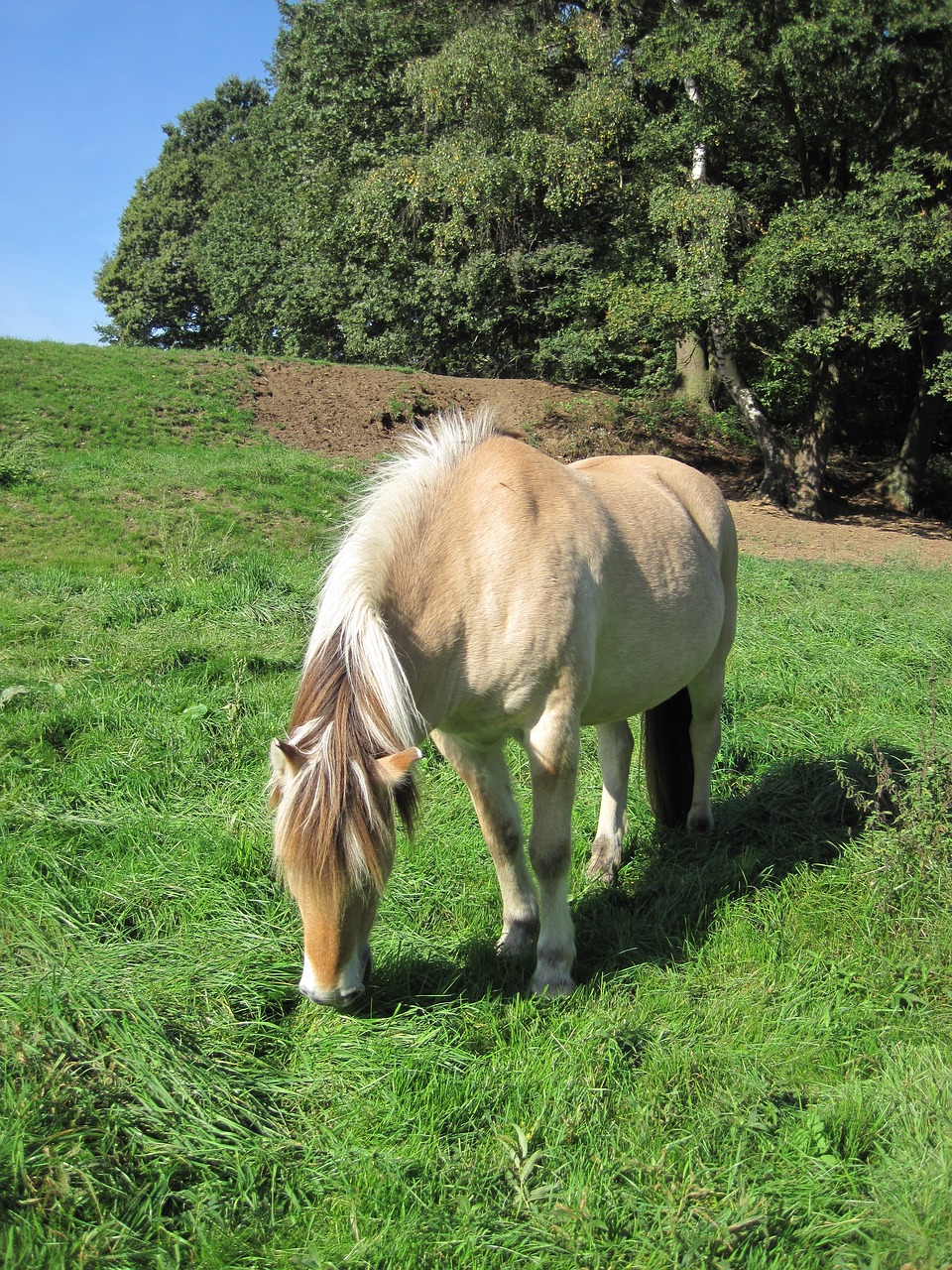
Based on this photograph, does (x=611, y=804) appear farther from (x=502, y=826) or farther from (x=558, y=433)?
(x=558, y=433)

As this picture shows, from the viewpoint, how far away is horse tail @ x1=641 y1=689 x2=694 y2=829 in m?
4.50

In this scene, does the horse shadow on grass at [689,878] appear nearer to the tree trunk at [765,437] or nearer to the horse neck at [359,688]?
the horse neck at [359,688]

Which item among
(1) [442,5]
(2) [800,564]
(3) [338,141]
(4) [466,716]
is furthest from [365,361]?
(4) [466,716]

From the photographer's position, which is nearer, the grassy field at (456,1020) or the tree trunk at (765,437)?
the grassy field at (456,1020)

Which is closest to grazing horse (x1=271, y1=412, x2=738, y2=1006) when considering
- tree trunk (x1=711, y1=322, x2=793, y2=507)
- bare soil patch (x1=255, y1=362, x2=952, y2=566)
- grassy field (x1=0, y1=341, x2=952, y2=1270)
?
grassy field (x1=0, y1=341, x2=952, y2=1270)

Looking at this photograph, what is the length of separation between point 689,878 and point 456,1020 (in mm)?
1454

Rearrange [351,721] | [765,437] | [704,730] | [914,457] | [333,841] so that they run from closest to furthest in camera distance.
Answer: [333,841] → [351,721] → [704,730] → [765,437] → [914,457]

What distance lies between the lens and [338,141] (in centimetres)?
2112

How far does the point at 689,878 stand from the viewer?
12.8 feet

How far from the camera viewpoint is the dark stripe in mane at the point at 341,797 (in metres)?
2.48

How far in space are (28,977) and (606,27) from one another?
20324 mm

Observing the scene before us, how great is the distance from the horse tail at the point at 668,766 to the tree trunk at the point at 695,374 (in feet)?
53.8

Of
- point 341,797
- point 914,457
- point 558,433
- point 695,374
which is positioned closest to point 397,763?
point 341,797

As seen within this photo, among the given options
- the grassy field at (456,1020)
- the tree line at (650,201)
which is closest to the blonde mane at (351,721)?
the grassy field at (456,1020)
